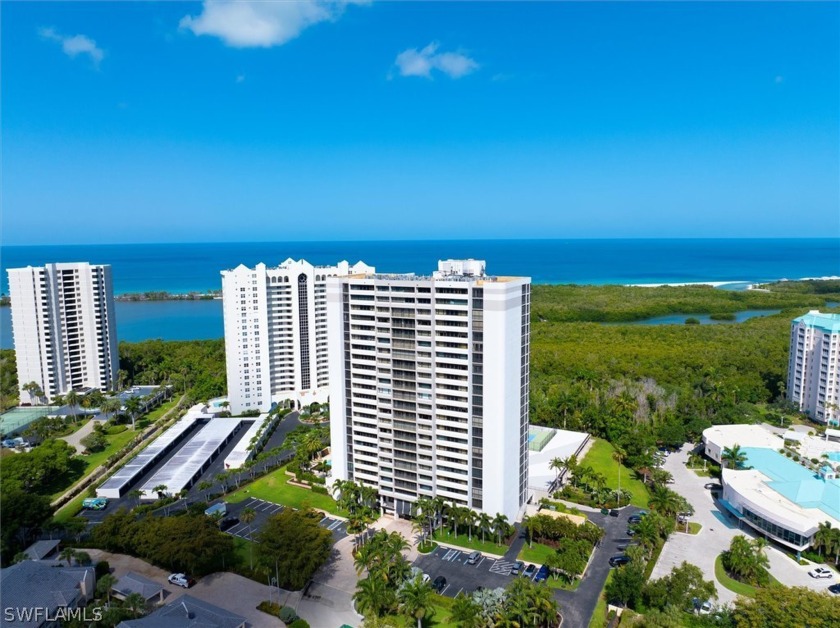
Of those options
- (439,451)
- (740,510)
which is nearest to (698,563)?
(740,510)

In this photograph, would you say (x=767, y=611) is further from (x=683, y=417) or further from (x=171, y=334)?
(x=171, y=334)

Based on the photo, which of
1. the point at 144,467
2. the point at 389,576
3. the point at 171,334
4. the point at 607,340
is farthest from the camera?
the point at 171,334

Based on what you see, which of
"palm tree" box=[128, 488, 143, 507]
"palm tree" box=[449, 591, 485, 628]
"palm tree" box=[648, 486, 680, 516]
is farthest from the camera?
"palm tree" box=[128, 488, 143, 507]

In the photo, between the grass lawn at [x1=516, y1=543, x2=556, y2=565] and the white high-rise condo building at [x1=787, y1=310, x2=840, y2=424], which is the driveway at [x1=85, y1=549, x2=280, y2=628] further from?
the white high-rise condo building at [x1=787, y1=310, x2=840, y2=424]

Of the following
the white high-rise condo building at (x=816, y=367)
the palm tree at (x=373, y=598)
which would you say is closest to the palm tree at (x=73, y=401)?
the palm tree at (x=373, y=598)

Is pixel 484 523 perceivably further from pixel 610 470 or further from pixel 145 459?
pixel 145 459

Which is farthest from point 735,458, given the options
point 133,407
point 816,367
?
point 133,407

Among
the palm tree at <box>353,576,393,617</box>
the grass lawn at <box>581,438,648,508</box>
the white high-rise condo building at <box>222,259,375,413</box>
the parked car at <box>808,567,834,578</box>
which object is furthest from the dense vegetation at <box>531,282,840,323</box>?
the palm tree at <box>353,576,393,617</box>
